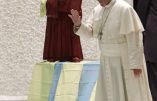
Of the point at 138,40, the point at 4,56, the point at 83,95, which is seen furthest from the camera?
the point at 4,56

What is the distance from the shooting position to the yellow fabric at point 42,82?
3.31 m

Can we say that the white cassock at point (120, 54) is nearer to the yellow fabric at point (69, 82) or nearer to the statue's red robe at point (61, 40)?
the yellow fabric at point (69, 82)

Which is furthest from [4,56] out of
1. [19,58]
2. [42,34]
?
[42,34]

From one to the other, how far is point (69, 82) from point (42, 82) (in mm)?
220

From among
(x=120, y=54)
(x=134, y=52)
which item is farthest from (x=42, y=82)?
(x=134, y=52)

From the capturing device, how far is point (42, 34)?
4355mm

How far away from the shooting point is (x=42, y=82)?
335 cm

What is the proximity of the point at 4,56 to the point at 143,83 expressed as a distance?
6.48 ft

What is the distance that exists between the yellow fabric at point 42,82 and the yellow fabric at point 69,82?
0.09 metres

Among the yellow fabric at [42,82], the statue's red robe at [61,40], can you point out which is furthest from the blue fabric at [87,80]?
the yellow fabric at [42,82]

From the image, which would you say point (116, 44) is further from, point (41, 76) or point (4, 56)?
Answer: point (4, 56)

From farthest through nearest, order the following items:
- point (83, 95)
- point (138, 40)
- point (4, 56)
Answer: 1. point (4, 56)
2. point (83, 95)
3. point (138, 40)

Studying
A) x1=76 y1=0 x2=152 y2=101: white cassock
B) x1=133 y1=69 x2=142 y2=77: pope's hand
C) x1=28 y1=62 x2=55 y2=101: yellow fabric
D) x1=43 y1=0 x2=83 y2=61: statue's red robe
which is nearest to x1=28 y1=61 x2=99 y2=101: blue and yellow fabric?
x1=28 y1=62 x2=55 y2=101: yellow fabric

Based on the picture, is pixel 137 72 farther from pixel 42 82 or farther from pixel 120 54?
pixel 42 82
